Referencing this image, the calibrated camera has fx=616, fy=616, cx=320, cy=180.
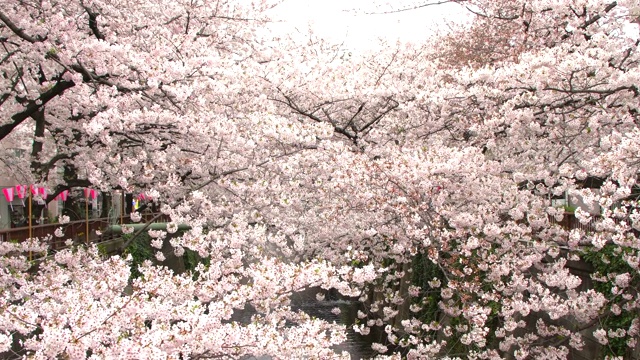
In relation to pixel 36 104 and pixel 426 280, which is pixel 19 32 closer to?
pixel 36 104

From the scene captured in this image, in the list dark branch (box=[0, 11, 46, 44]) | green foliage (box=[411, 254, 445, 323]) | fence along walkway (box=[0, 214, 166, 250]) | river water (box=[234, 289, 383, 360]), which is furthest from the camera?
river water (box=[234, 289, 383, 360])

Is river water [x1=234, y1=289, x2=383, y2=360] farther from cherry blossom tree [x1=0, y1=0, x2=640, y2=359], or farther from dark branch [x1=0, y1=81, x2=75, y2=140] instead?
dark branch [x1=0, y1=81, x2=75, y2=140]

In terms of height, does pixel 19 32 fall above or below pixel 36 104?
above

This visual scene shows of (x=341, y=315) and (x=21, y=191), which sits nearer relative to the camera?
(x=21, y=191)

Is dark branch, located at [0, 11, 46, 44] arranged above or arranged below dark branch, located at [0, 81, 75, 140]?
above

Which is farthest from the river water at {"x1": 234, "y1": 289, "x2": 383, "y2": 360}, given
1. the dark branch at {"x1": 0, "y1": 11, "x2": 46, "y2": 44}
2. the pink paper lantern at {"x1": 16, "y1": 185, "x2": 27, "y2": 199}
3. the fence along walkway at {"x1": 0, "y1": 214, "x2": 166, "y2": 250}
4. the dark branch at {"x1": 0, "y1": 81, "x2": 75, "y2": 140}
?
the dark branch at {"x1": 0, "y1": 11, "x2": 46, "y2": 44}

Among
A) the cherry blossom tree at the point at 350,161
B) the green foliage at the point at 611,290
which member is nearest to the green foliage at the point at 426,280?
the cherry blossom tree at the point at 350,161

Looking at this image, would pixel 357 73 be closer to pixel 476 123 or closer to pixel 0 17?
pixel 476 123

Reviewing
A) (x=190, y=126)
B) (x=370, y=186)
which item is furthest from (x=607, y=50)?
(x=190, y=126)

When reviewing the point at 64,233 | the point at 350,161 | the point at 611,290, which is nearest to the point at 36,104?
the point at 350,161

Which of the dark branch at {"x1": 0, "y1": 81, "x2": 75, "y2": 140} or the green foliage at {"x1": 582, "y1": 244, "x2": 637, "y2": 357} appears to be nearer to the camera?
the green foliage at {"x1": 582, "y1": 244, "x2": 637, "y2": 357}

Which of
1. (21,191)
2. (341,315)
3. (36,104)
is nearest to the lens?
(36,104)

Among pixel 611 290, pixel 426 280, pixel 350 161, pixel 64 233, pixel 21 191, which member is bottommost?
pixel 611 290

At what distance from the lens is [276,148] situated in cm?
1045
